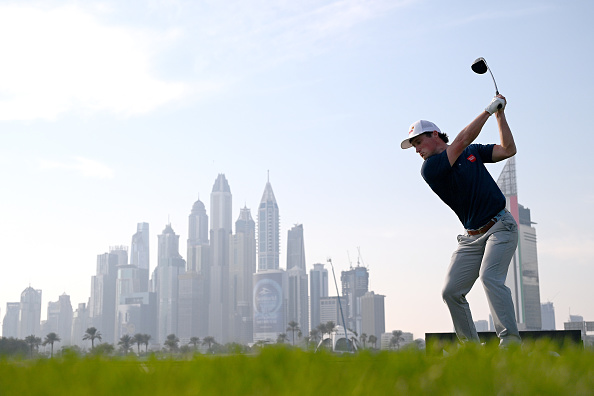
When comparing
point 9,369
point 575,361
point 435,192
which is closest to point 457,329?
point 435,192

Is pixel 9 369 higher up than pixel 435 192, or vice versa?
pixel 435 192

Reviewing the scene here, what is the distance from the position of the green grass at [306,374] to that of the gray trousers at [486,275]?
295 cm

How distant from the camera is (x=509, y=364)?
306 cm

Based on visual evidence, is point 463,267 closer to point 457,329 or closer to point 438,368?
point 457,329

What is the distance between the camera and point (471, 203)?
695 cm

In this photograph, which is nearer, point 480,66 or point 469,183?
point 469,183

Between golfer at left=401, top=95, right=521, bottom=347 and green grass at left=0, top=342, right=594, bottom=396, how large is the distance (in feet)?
10.3

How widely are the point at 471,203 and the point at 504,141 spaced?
0.69 meters

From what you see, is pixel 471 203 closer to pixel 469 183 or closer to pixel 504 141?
pixel 469 183

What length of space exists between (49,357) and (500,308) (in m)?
4.30

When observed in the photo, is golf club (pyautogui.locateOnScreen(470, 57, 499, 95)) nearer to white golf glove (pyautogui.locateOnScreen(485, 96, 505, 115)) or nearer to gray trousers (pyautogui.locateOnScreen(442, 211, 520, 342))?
white golf glove (pyautogui.locateOnScreen(485, 96, 505, 115))

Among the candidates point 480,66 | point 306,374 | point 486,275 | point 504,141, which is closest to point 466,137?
point 504,141

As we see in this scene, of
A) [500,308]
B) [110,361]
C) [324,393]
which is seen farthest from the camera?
[500,308]

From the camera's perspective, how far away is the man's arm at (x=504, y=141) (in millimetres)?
6891
